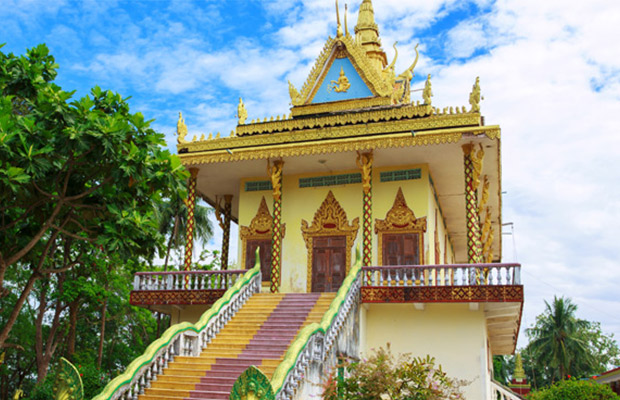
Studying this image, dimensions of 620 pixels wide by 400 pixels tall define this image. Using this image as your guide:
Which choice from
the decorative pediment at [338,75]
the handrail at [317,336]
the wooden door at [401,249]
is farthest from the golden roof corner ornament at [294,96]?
the handrail at [317,336]

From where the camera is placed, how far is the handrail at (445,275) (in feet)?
43.0

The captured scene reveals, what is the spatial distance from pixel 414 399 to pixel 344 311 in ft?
13.7

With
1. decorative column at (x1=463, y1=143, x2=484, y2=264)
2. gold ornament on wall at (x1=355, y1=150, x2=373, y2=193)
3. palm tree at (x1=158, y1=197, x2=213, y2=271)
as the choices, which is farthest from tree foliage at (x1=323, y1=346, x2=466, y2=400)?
palm tree at (x1=158, y1=197, x2=213, y2=271)

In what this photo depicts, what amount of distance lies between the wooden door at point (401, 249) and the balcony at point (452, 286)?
4.72ft

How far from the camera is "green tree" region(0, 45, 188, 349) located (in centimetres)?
985

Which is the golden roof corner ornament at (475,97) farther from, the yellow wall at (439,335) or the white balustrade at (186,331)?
the white balustrade at (186,331)

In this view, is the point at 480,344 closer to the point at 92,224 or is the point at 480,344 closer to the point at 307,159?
the point at 307,159

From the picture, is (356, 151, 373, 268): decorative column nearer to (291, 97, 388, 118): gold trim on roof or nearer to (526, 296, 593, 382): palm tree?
(291, 97, 388, 118): gold trim on roof

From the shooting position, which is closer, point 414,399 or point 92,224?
point 414,399

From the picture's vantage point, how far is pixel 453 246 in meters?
27.2

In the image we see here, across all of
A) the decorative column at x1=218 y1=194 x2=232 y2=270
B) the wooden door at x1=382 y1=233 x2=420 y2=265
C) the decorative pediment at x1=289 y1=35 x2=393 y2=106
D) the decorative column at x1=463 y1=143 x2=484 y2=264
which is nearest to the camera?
the decorative column at x1=463 y1=143 x2=484 y2=264

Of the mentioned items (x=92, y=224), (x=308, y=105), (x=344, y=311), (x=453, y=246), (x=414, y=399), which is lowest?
(x=414, y=399)

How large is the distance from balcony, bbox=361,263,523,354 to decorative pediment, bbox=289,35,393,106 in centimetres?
551

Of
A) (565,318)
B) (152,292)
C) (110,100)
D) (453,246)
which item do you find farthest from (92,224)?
(565,318)
